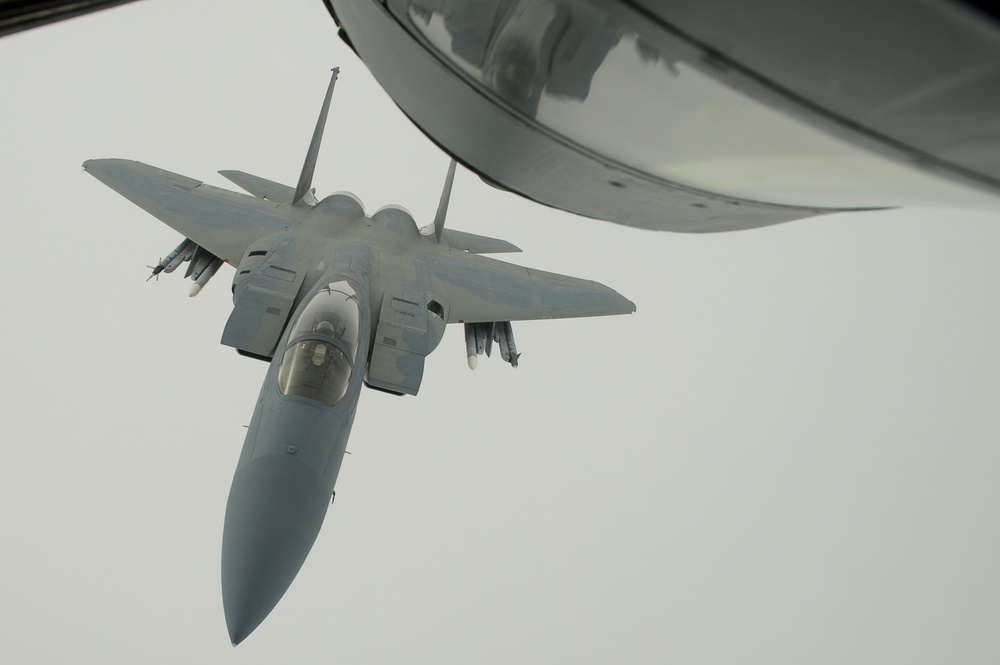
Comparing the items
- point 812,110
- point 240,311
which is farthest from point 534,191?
point 240,311

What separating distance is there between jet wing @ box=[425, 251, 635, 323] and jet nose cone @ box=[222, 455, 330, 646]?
5505 millimetres

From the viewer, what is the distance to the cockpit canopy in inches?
347

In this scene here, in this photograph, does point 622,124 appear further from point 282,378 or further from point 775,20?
point 282,378

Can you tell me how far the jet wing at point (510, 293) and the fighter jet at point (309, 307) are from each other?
31mm

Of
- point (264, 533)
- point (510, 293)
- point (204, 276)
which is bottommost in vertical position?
point (264, 533)

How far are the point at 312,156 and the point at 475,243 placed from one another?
4155 mm

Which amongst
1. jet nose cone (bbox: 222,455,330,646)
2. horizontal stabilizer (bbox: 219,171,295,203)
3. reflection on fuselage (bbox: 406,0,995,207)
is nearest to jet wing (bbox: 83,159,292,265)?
horizontal stabilizer (bbox: 219,171,295,203)

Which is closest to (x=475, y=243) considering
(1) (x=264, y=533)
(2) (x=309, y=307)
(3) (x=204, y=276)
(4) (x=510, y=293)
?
(4) (x=510, y=293)

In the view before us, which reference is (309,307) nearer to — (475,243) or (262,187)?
(475,243)

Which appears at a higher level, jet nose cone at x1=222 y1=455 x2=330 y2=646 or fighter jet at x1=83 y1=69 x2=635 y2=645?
fighter jet at x1=83 y1=69 x2=635 y2=645

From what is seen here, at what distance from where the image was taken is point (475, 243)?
1653 cm

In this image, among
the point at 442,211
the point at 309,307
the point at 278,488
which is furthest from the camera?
the point at 442,211

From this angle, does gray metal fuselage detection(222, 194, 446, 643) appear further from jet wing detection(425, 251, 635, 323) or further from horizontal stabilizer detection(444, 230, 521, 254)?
horizontal stabilizer detection(444, 230, 521, 254)

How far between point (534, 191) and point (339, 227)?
1261 centimetres
